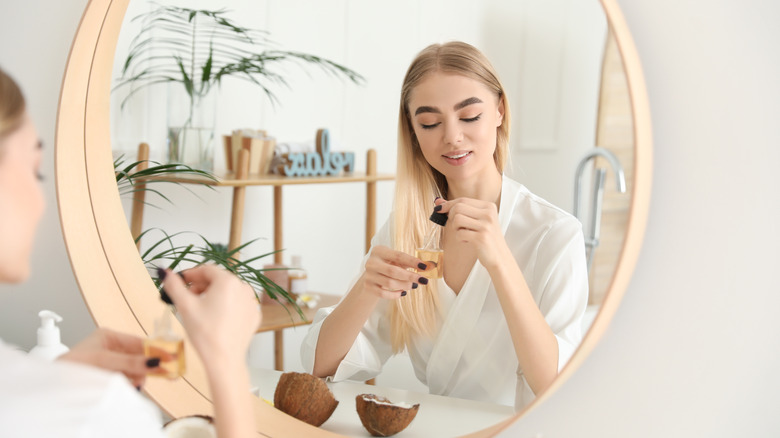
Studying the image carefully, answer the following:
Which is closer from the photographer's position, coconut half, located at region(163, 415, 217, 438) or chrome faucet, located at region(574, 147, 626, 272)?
coconut half, located at region(163, 415, 217, 438)

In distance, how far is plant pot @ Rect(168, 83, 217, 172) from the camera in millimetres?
1158

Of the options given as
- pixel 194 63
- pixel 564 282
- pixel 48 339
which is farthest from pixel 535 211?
pixel 194 63

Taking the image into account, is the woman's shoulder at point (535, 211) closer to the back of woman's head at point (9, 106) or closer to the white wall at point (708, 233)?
the white wall at point (708, 233)

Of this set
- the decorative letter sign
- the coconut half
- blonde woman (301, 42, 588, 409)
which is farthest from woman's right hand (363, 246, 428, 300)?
the decorative letter sign

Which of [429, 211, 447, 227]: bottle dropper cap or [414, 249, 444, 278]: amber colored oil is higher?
[429, 211, 447, 227]: bottle dropper cap

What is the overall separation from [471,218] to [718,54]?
309mm

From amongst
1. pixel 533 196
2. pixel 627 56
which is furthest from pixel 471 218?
pixel 627 56


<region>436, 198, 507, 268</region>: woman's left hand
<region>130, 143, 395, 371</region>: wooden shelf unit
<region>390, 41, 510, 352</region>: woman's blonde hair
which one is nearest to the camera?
<region>436, 198, 507, 268</region>: woman's left hand

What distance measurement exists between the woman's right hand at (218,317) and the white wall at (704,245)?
30 cm

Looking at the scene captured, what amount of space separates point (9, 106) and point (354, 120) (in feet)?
3.30

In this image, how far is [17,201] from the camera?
0.45 meters

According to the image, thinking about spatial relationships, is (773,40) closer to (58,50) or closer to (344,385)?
(344,385)

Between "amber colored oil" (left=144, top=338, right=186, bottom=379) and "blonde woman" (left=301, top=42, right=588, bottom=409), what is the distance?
322 mm

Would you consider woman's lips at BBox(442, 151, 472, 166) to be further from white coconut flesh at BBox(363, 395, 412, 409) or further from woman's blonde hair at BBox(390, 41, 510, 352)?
white coconut flesh at BBox(363, 395, 412, 409)
